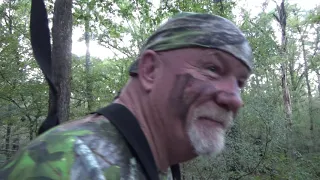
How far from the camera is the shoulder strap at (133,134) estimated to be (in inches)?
45.5

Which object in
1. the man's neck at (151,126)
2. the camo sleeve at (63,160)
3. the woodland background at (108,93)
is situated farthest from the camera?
the woodland background at (108,93)

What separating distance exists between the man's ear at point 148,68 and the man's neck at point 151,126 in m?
0.07

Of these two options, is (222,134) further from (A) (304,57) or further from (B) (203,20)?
(A) (304,57)

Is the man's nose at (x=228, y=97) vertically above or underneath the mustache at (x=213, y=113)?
above

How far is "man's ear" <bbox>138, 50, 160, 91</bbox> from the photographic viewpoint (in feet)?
4.56

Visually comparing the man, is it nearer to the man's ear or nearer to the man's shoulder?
the man's ear

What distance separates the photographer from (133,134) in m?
1.22

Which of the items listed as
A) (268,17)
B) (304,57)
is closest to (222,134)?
(268,17)

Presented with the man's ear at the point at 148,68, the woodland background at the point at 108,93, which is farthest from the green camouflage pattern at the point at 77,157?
the woodland background at the point at 108,93

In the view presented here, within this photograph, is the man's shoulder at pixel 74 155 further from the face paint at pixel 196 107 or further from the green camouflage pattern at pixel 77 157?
the face paint at pixel 196 107

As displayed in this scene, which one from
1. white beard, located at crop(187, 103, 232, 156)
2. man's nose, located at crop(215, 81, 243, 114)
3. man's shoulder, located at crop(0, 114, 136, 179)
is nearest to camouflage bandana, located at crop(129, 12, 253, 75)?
man's nose, located at crop(215, 81, 243, 114)

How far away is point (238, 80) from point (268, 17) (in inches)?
842

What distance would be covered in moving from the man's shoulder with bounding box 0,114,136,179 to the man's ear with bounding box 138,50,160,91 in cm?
28

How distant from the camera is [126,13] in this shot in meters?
8.91
